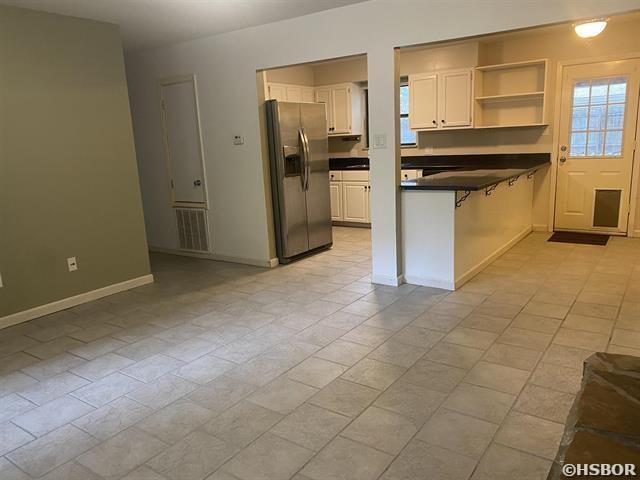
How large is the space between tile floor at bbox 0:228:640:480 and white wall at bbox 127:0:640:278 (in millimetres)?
915

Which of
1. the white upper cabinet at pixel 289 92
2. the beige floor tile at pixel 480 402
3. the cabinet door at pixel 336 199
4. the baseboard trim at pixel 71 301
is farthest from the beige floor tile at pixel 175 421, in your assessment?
the cabinet door at pixel 336 199

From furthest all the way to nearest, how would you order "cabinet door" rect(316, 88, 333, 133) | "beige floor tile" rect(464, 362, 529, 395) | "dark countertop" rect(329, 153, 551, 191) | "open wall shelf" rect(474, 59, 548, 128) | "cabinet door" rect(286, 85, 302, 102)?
"cabinet door" rect(316, 88, 333, 133) → "cabinet door" rect(286, 85, 302, 102) → "open wall shelf" rect(474, 59, 548, 128) → "dark countertop" rect(329, 153, 551, 191) → "beige floor tile" rect(464, 362, 529, 395)

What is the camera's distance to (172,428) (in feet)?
7.27

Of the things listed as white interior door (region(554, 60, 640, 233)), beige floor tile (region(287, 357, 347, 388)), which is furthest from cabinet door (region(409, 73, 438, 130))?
beige floor tile (region(287, 357, 347, 388))

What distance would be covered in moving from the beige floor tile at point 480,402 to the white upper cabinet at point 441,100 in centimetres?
438

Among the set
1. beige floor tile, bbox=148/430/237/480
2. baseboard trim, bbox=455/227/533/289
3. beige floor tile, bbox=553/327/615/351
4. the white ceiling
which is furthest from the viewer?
baseboard trim, bbox=455/227/533/289

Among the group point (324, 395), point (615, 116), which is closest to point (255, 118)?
point (324, 395)

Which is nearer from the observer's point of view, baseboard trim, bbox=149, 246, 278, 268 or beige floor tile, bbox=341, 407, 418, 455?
beige floor tile, bbox=341, 407, 418, 455

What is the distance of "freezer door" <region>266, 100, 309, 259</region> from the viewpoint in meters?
4.83

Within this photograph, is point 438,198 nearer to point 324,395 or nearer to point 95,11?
point 324,395

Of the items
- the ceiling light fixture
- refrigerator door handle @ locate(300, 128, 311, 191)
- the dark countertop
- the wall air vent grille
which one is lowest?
the wall air vent grille

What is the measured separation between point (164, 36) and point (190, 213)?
74.2 inches

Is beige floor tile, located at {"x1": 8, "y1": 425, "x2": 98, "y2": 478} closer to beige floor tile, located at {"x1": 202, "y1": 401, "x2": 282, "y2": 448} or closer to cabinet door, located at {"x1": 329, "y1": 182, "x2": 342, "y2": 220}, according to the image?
beige floor tile, located at {"x1": 202, "y1": 401, "x2": 282, "y2": 448}

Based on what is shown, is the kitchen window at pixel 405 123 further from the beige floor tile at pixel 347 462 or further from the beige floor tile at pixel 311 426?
the beige floor tile at pixel 347 462
